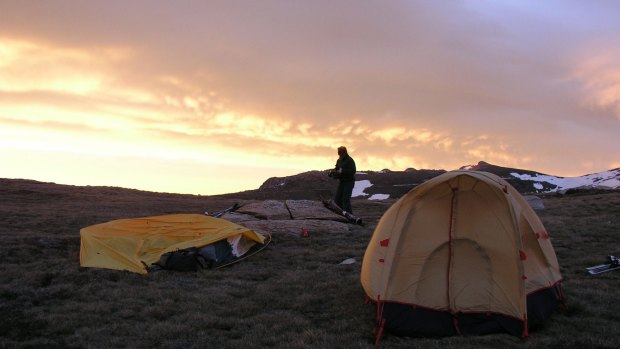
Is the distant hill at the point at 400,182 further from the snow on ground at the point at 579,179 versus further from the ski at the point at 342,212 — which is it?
the ski at the point at 342,212

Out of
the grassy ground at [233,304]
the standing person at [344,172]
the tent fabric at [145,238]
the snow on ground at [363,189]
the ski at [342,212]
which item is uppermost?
the snow on ground at [363,189]

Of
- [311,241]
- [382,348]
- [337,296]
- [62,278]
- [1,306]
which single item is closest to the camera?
[382,348]

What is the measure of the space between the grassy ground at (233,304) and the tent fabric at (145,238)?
1.81 feet

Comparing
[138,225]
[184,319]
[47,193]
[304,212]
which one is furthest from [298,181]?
[184,319]

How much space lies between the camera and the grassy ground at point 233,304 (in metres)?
7.64

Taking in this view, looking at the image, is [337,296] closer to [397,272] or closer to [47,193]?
[397,272]

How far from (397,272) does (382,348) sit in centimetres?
151

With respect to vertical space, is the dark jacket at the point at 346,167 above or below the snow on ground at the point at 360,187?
below

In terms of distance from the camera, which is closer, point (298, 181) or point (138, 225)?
point (138, 225)

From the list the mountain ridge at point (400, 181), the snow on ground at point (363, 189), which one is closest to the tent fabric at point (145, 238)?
the mountain ridge at point (400, 181)

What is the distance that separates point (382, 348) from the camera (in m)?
7.27

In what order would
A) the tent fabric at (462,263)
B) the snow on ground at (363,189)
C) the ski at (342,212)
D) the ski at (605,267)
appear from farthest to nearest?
the snow on ground at (363,189) → the ski at (342,212) → the ski at (605,267) → the tent fabric at (462,263)

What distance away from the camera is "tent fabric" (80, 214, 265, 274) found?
12797 mm

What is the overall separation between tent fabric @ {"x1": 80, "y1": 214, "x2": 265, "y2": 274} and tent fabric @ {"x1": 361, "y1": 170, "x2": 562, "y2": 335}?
639 centimetres
